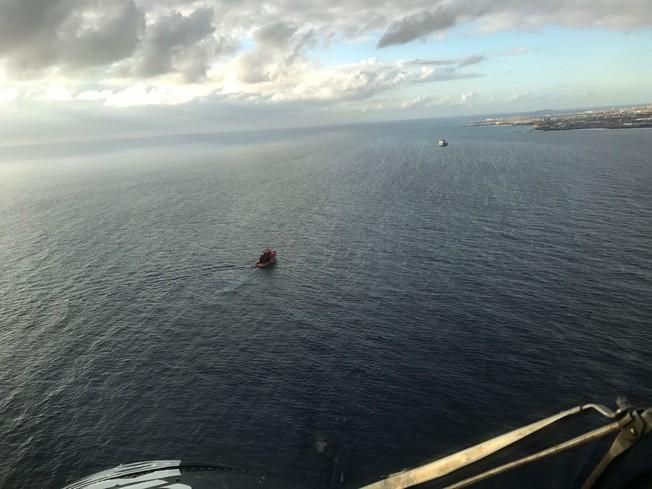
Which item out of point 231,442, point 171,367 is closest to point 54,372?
point 171,367

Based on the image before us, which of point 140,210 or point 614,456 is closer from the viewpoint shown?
point 614,456

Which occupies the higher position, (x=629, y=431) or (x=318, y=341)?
(x=629, y=431)

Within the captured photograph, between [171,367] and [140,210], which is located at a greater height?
Result: [140,210]

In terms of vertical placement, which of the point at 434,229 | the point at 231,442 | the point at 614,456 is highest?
the point at 614,456

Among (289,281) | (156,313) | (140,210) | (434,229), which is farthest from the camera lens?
(140,210)

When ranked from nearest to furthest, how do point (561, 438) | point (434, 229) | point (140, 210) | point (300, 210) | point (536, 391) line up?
point (561, 438), point (536, 391), point (434, 229), point (300, 210), point (140, 210)

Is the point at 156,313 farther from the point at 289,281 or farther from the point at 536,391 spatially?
the point at 536,391

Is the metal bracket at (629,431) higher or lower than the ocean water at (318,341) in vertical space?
higher

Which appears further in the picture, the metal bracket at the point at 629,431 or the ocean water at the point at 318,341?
the ocean water at the point at 318,341

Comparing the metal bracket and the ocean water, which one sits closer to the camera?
the metal bracket

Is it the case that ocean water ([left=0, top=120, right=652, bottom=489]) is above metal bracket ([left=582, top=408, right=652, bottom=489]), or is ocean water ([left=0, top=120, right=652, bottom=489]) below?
below

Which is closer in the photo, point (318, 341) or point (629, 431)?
point (629, 431)
